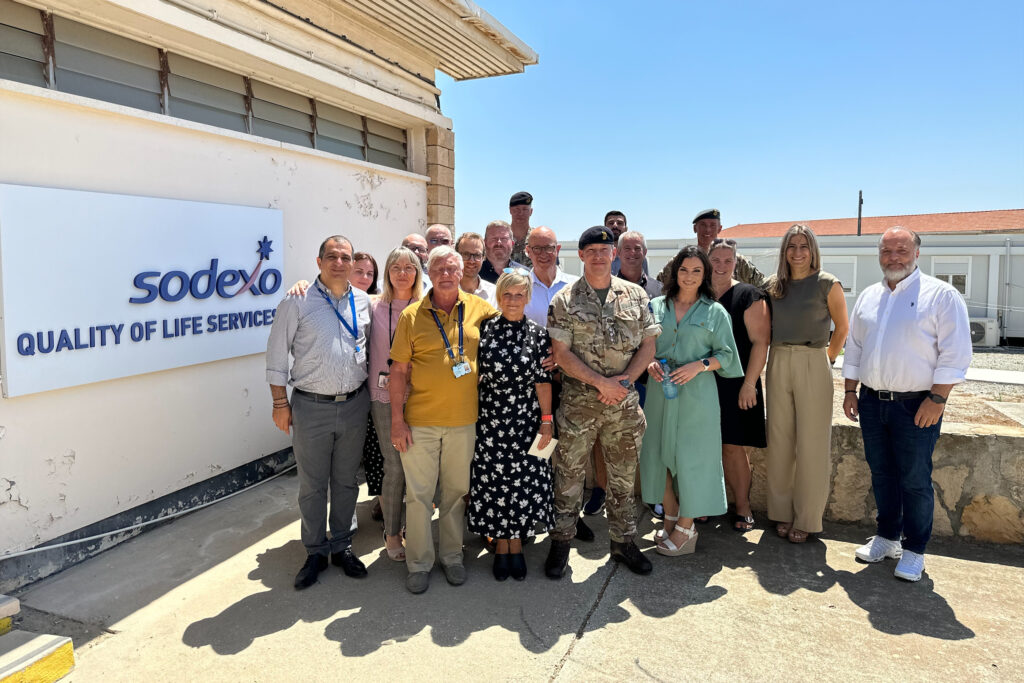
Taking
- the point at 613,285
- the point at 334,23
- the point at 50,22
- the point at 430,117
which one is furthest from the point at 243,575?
the point at 430,117

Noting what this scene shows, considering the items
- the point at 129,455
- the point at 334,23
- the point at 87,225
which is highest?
the point at 334,23

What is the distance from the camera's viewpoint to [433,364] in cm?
317

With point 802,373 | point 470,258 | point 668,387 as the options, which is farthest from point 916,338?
point 470,258

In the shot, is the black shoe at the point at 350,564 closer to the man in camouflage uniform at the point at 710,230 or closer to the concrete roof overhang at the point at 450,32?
the man in camouflage uniform at the point at 710,230

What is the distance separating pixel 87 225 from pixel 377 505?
249cm

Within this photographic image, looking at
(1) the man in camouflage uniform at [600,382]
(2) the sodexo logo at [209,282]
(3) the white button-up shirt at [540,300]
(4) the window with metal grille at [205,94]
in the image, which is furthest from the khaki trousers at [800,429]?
(4) the window with metal grille at [205,94]

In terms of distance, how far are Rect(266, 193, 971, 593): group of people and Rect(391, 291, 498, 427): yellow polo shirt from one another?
0.01 meters

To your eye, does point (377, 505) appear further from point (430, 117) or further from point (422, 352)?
point (430, 117)

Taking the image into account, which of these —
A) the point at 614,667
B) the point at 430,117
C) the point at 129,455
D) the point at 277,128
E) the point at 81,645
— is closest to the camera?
the point at 614,667

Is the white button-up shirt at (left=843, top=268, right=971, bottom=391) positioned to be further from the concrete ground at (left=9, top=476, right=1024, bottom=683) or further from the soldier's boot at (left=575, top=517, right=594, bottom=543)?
the soldier's boot at (left=575, top=517, right=594, bottom=543)

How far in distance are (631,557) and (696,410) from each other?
91 centimetres

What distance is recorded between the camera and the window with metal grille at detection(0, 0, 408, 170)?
11.4 ft

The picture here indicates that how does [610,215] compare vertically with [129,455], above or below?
above

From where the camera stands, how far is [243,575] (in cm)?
345
